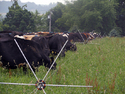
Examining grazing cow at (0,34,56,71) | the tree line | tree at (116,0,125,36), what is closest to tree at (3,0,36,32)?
the tree line

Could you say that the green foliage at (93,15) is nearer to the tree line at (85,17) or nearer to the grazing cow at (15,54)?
the tree line at (85,17)

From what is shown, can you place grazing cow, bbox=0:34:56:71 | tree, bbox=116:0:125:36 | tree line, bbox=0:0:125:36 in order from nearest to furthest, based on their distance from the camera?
1. grazing cow, bbox=0:34:56:71
2. tree line, bbox=0:0:125:36
3. tree, bbox=116:0:125:36

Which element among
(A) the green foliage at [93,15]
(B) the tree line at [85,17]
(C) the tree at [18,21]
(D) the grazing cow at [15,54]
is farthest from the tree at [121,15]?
(D) the grazing cow at [15,54]

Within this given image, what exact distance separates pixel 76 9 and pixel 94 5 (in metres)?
5.76

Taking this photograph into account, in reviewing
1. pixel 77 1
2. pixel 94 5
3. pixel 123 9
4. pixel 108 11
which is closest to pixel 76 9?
pixel 77 1

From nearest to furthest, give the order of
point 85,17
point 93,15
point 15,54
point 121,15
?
point 15,54 < point 93,15 < point 85,17 < point 121,15

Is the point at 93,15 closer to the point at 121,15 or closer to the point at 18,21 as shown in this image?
the point at 121,15

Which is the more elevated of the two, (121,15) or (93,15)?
(93,15)

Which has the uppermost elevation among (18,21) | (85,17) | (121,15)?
(18,21)

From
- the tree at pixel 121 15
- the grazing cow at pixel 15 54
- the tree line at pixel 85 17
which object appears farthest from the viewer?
the tree at pixel 121 15

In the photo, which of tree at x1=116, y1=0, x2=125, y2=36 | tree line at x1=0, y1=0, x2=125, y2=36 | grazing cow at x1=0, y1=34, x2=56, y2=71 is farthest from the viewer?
tree at x1=116, y1=0, x2=125, y2=36

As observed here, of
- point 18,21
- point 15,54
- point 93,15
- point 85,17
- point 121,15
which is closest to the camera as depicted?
point 15,54

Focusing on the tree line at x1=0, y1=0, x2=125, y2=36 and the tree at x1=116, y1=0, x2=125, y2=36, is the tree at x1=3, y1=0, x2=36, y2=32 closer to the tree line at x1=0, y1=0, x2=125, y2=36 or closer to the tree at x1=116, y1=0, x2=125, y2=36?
the tree line at x1=0, y1=0, x2=125, y2=36

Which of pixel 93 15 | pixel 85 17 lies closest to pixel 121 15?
pixel 93 15
